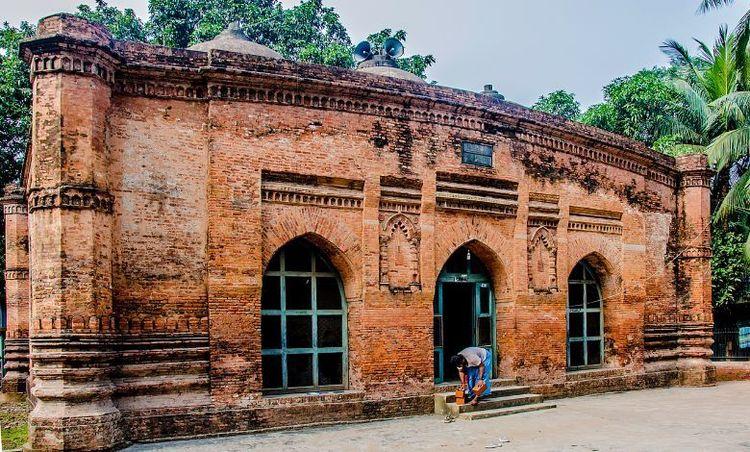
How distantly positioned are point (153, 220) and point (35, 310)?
1.71m

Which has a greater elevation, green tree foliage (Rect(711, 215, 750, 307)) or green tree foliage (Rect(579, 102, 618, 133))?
green tree foliage (Rect(579, 102, 618, 133))

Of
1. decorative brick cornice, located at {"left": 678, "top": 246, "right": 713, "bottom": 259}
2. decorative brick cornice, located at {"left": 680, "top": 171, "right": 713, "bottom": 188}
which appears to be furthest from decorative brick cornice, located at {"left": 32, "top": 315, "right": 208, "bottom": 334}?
decorative brick cornice, located at {"left": 680, "top": 171, "right": 713, "bottom": 188}

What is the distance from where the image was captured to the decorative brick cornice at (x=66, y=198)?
812cm

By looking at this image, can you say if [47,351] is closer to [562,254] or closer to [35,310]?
[35,310]

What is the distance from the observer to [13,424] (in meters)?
→ 11.0

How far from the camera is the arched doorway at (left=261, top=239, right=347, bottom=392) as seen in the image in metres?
9.86

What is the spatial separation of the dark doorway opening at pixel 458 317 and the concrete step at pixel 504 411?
4.96 feet

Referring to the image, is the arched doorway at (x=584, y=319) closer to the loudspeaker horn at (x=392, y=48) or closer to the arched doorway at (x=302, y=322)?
the arched doorway at (x=302, y=322)

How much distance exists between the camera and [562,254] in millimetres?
12547

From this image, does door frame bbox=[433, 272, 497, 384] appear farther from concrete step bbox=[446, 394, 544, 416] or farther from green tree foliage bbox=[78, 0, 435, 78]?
green tree foliage bbox=[78, 0, 435, 78]

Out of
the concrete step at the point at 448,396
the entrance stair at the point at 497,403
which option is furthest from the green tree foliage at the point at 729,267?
the concrete step at the point at 448,396

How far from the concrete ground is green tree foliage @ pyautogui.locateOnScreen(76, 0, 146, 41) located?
1619cm

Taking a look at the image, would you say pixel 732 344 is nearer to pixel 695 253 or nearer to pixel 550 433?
pixel 695 253

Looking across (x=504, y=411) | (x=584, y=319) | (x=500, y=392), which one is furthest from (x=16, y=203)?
(x=584, y=319)
